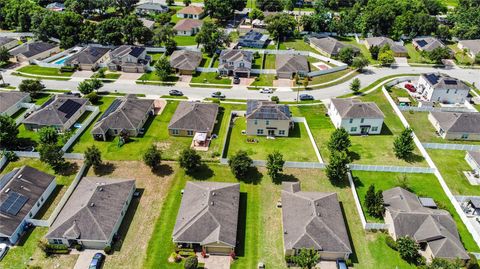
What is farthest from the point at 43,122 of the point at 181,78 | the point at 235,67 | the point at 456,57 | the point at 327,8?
the point at 327,8

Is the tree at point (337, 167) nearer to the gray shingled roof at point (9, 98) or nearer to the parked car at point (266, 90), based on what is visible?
the parked car at point (266, 90)

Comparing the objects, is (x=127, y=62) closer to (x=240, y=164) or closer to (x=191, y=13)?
(x=191, y=13)

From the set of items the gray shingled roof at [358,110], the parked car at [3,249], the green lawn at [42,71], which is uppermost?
the gray shingled roof at [358,110]

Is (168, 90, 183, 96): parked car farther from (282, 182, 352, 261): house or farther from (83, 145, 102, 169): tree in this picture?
(282, 182, 352, 261): house

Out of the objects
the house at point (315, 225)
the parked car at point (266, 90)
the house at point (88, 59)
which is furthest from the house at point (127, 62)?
the house at point (315, 225)

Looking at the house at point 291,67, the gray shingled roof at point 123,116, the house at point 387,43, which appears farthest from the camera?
the house at point 387,43

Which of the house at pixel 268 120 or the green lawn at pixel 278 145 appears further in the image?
the house at pixel 268 120

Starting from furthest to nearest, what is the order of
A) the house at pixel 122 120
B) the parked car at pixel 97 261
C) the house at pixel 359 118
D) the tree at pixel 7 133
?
the house at pixel 359 118 < the house at pixel 122 120 < the tree at pixel 7 133 < the parked car at pixel 97 261
